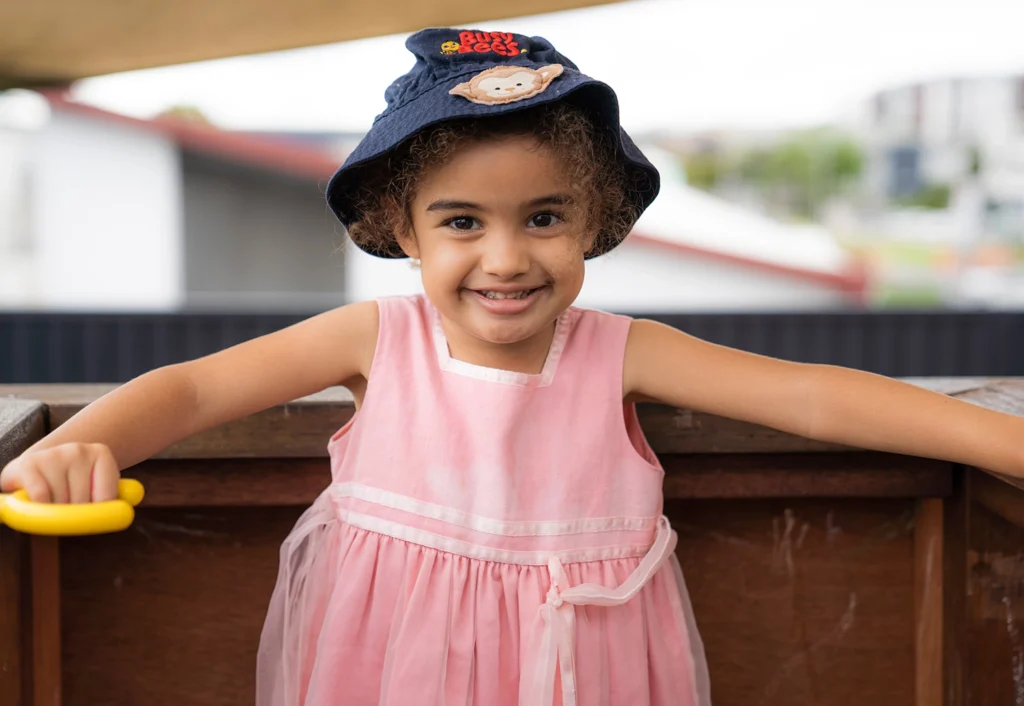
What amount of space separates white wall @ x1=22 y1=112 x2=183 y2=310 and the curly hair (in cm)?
490

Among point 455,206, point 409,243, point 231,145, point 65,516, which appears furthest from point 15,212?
point 65,516

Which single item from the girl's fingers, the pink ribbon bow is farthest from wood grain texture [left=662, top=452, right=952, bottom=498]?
the girl's fingers

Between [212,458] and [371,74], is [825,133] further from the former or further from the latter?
[212,458]

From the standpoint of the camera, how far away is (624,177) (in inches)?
41.8

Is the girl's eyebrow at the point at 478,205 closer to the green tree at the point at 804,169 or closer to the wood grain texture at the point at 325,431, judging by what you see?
the wood grain texture at the point at 325,431

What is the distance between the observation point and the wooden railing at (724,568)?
1043 millimetres

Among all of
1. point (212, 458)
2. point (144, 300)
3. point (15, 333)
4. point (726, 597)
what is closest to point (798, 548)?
point (726, 597)

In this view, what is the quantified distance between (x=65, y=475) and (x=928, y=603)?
88 centimetres

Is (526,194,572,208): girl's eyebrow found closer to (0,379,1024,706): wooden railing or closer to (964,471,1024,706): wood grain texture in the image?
(0,379,1024,706): wooden railing

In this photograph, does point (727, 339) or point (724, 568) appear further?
point (727, 339)

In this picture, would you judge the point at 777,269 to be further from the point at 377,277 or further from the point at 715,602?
the point at 715,602

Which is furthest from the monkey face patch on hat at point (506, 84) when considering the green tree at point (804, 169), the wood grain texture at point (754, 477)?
the green tree at point (804, 169)

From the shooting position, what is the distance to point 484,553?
0.97 m

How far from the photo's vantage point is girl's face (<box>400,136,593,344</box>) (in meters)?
0.94
